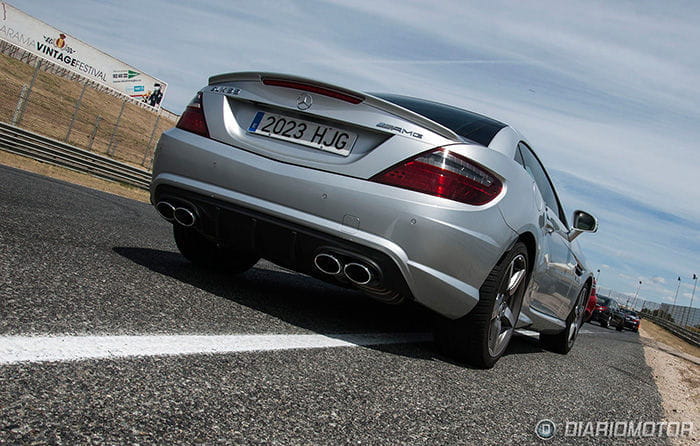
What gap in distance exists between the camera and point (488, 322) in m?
3.63

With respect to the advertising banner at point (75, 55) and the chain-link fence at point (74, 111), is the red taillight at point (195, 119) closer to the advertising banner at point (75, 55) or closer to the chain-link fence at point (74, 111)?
the chain-link fence at point (74, 111)

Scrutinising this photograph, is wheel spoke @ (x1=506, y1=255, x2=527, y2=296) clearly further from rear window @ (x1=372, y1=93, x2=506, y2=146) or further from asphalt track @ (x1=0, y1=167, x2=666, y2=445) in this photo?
rear window @ (x1=372, y1=93, x2=506, y2=146)

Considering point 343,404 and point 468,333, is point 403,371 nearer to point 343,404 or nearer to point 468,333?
point 468,333

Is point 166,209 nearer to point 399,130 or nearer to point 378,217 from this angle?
point 378,217

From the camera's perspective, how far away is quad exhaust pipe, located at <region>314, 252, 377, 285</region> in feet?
10.9

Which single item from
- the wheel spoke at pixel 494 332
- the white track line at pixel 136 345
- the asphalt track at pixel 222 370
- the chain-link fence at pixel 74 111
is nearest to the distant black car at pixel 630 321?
the chain-link fence at pixel 74 111

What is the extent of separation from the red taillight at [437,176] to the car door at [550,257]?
3.19 ft

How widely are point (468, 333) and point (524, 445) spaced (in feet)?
3.56

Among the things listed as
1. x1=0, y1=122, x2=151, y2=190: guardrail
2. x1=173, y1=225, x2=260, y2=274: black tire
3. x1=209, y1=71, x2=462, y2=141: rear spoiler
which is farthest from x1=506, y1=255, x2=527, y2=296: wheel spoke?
x1=0, y1=122, x2=151, y2=190: guardrail

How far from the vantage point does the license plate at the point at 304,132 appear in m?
3.48

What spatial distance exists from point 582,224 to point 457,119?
2577 millimetres

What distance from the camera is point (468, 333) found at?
12.0 feet

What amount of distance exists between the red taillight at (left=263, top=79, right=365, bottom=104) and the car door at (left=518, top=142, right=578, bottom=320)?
4.10 ft

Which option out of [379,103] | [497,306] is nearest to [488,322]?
[497,306]
